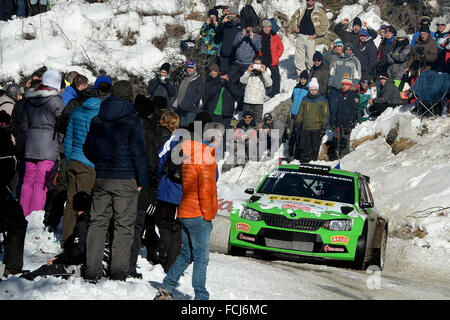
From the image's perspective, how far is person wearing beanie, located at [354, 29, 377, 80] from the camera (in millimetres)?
20297

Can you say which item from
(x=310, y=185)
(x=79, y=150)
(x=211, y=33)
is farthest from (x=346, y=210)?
(x=211, y=33)

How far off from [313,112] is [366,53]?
3.83 metres

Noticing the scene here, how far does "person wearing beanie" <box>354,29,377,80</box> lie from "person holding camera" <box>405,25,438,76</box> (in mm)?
1562

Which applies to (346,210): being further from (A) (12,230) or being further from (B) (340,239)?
(A) (12,230)

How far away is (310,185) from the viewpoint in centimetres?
1190

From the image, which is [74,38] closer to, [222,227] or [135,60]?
[135,60]

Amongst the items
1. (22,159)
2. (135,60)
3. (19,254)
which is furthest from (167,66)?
(19,254)

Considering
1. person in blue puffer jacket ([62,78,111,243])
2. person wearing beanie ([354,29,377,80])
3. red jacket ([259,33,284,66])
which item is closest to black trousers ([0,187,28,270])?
person in blue puffer jacket ([62,78,111,243])

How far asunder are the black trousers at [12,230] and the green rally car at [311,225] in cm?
388

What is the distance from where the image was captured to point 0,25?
25125 mm

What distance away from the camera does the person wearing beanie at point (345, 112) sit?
711 inches

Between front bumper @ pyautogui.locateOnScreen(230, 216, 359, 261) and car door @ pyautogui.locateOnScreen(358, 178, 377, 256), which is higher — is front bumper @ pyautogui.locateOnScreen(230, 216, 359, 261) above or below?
below

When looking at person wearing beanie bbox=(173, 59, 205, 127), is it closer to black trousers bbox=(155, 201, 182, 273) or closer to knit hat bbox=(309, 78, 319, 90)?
knit hat bbox=(309, 78, 319, 90)

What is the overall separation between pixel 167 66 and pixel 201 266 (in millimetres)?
12653
